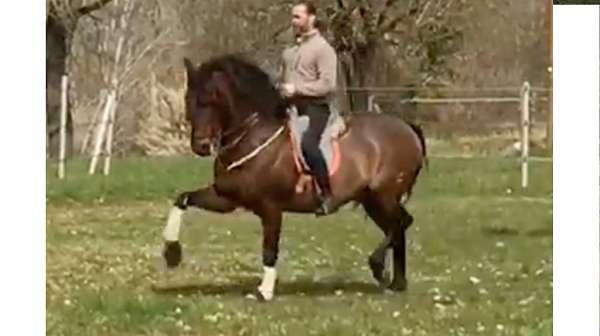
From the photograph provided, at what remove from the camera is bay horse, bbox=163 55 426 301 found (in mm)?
5266

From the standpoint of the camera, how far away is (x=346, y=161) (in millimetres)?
5277

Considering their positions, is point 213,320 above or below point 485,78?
below

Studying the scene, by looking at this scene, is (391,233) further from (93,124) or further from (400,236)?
(93,124)

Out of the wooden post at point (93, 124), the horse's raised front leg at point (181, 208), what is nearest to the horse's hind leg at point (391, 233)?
the horse's raised front leg at point (181, 208)

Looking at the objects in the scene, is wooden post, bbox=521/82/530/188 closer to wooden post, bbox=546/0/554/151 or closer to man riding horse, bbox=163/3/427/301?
wooden post, bbox=546/0/554/151

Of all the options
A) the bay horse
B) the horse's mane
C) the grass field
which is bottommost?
the grass field

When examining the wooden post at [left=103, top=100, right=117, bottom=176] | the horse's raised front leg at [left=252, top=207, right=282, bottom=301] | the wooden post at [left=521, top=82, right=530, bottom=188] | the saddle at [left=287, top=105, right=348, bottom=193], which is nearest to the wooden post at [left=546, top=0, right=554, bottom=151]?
the wooden post at [left=521, top=82, right=530, bottom=188]

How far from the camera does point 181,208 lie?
5289 mm

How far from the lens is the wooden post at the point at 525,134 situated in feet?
17.2

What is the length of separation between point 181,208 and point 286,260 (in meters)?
0.18

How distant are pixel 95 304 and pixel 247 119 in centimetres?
37

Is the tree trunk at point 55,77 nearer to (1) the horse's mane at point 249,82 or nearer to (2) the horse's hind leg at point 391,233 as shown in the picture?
(1) the horse's mane at point 249,82
